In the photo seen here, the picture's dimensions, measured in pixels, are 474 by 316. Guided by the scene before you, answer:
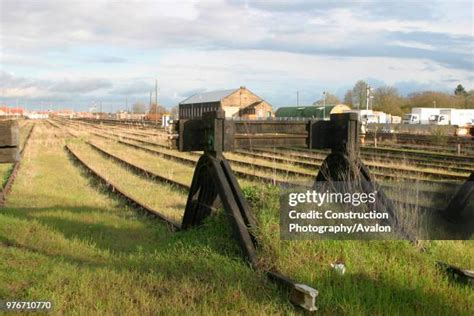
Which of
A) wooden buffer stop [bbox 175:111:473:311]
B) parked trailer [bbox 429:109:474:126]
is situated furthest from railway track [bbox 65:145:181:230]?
parked trailer [bbox 429:109:474:126]

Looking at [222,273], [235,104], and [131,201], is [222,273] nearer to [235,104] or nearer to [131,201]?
[131,201]

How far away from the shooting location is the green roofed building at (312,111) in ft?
253

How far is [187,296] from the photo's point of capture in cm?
507

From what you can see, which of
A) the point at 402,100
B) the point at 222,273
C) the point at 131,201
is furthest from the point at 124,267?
the point at 402,100

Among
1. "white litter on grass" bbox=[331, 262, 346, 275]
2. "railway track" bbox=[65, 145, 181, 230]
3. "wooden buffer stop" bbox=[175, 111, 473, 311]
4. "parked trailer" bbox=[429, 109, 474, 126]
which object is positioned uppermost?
"parked trailer" bbox=[429, 109, 474, 126]

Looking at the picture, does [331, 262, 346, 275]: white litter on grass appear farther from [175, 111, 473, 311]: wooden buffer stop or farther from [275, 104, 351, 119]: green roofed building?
[275, 104, 351, 119]: green roofed building

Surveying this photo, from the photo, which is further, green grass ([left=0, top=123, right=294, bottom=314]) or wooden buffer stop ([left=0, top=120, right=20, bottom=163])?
wooden buffer stop ([left=0, top=120, right=20, bottom=163])

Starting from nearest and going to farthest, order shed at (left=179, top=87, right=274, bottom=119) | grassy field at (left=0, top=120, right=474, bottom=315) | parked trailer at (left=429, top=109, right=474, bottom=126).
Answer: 1. grassy field at (left=0, top=120, right=474, bottom=315)
2. parked trailer at (left=429, top=109, right=474, bottom=126)
3. shed at (left=179, top=87, right=274, bottom=119)

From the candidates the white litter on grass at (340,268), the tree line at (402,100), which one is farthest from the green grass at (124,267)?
the tree line at (402,100)

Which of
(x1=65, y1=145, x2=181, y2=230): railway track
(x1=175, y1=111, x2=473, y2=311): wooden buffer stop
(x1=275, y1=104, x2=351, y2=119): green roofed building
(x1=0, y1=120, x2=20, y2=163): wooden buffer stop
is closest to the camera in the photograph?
(x1=0, y1=120, x2=20, y2=163): wooden buffer stop

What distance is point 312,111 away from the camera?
83.5 m

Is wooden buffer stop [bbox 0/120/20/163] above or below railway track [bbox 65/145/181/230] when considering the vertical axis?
above

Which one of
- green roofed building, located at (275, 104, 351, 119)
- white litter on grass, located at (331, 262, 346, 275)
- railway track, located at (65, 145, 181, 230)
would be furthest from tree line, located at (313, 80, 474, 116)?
white litter on grass, located at (331, 262, 346, 275)

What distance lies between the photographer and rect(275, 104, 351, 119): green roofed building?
77125 millimetres
